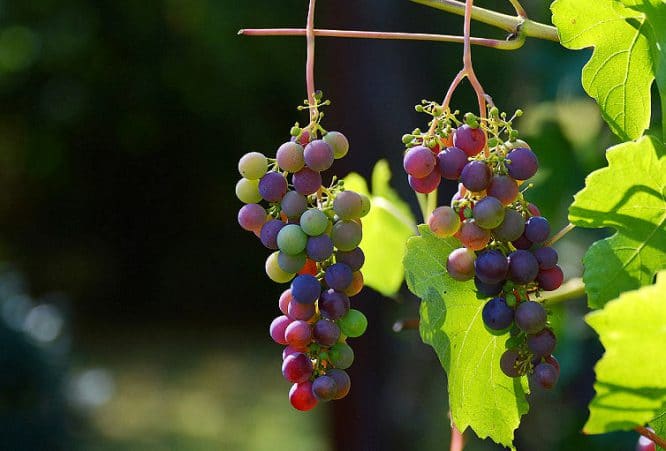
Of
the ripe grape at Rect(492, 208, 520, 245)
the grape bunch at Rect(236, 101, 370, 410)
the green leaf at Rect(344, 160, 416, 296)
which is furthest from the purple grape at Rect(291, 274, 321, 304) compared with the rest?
the green leaf at Rect(344, 160, 416, 296)

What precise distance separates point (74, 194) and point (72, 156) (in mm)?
272

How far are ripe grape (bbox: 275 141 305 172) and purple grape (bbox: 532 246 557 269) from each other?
0.14m

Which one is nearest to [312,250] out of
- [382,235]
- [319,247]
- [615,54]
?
[319,247]

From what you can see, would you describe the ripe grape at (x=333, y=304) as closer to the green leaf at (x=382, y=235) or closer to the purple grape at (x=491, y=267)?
the purple grape at (x=491, y=267)

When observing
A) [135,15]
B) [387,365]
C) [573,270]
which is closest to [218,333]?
[135,15]

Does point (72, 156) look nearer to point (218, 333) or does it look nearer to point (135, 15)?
point (135, 15)

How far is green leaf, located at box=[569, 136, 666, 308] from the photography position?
489 mm

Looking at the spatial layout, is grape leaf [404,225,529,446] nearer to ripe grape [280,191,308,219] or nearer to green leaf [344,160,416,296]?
ripe grape [280,191,308,219]

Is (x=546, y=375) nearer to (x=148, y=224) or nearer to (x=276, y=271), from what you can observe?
(x=276, y=271)

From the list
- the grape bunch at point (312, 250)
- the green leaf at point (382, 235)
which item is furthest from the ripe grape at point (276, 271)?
the green leaf at point (382, 235)

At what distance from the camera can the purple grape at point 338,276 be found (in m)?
0.52

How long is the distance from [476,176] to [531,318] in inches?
3.1

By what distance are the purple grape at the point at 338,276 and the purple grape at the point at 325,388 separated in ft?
0.17

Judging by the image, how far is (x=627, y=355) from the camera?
0.37 meters
